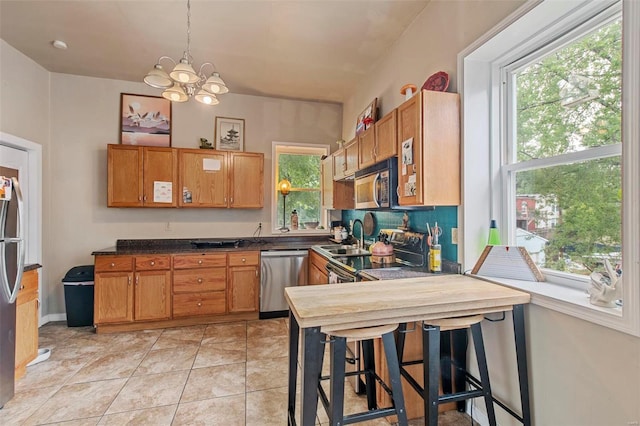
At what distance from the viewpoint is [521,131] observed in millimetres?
1831

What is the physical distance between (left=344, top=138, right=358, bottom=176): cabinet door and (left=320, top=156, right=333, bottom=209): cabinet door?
0.54 m

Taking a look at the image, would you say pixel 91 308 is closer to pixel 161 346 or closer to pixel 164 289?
pixel 164 289

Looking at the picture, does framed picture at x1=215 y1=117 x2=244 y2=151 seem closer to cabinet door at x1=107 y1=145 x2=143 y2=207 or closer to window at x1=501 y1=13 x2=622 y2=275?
cabinet door at x1=107 y1=145 x2=143 y2=207

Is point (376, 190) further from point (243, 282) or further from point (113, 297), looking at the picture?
point (113, 297)

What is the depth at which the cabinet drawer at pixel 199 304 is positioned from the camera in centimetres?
333

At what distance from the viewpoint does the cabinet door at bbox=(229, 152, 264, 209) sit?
3820mm

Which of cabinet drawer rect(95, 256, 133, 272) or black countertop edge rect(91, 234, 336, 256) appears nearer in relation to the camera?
cabinet drawer rect(95, 256, 133, 272)

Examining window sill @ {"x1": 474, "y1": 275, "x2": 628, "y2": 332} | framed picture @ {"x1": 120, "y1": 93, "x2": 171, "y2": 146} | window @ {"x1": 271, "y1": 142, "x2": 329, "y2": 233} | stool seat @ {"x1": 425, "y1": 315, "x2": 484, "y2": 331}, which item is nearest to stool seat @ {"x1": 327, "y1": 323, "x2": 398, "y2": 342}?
stool seat @ {"x1": 425, "y1": 315, "x2": 484, "y2": 331}

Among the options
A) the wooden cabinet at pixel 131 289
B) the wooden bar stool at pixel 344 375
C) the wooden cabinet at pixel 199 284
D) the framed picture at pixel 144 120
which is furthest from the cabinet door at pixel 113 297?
the wooden bar stool at pixel 344 375

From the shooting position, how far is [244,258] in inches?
139

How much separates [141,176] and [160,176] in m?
0.21

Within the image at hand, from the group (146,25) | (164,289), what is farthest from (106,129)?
(164,289)

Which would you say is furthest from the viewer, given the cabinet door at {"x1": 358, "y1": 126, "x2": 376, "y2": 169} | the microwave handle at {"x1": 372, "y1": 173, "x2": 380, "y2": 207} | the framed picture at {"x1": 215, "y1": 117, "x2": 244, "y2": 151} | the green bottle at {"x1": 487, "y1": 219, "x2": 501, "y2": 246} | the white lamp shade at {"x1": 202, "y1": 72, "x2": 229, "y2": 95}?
the framed picture at {"x1": 215, "y1": 117, "x2": 244, "y2": 151}

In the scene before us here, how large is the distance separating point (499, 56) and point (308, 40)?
66.5 inches
